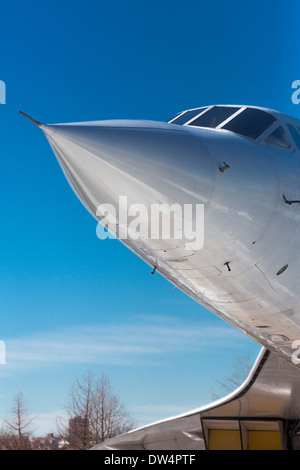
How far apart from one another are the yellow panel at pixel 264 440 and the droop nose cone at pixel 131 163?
9.81 meters

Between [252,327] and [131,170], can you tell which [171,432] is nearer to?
[252,327]

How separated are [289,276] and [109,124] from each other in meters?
2.48

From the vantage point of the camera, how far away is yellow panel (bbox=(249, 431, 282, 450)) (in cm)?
1304

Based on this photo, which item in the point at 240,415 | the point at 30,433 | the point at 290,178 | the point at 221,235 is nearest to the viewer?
the point at 221,235

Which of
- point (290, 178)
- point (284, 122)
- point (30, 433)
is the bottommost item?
point (30, 433)

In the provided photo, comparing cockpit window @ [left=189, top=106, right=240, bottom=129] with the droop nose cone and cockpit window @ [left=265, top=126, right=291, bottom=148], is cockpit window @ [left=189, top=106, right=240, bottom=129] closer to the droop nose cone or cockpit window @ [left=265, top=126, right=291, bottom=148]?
cockpit window @ [left=265, top=126, right=291, bottom=148]

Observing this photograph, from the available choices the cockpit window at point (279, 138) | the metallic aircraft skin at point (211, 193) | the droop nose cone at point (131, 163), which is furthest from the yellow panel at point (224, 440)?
the droop nose cone at point (131, 163)

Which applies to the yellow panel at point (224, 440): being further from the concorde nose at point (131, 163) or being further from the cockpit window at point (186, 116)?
the concorde nose at point (131, 163)

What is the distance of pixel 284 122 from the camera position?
6.45 m

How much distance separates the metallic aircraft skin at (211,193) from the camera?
15.4ft

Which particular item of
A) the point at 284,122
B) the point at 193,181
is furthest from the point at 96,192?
the point at 284,122

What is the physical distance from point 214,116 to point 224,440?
918 centimetres

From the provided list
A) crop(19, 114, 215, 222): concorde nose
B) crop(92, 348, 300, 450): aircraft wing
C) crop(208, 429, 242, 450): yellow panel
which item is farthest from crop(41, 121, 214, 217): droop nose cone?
crop(208, 429, 242, 450): yellow panel

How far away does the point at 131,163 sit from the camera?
467 centimetres
